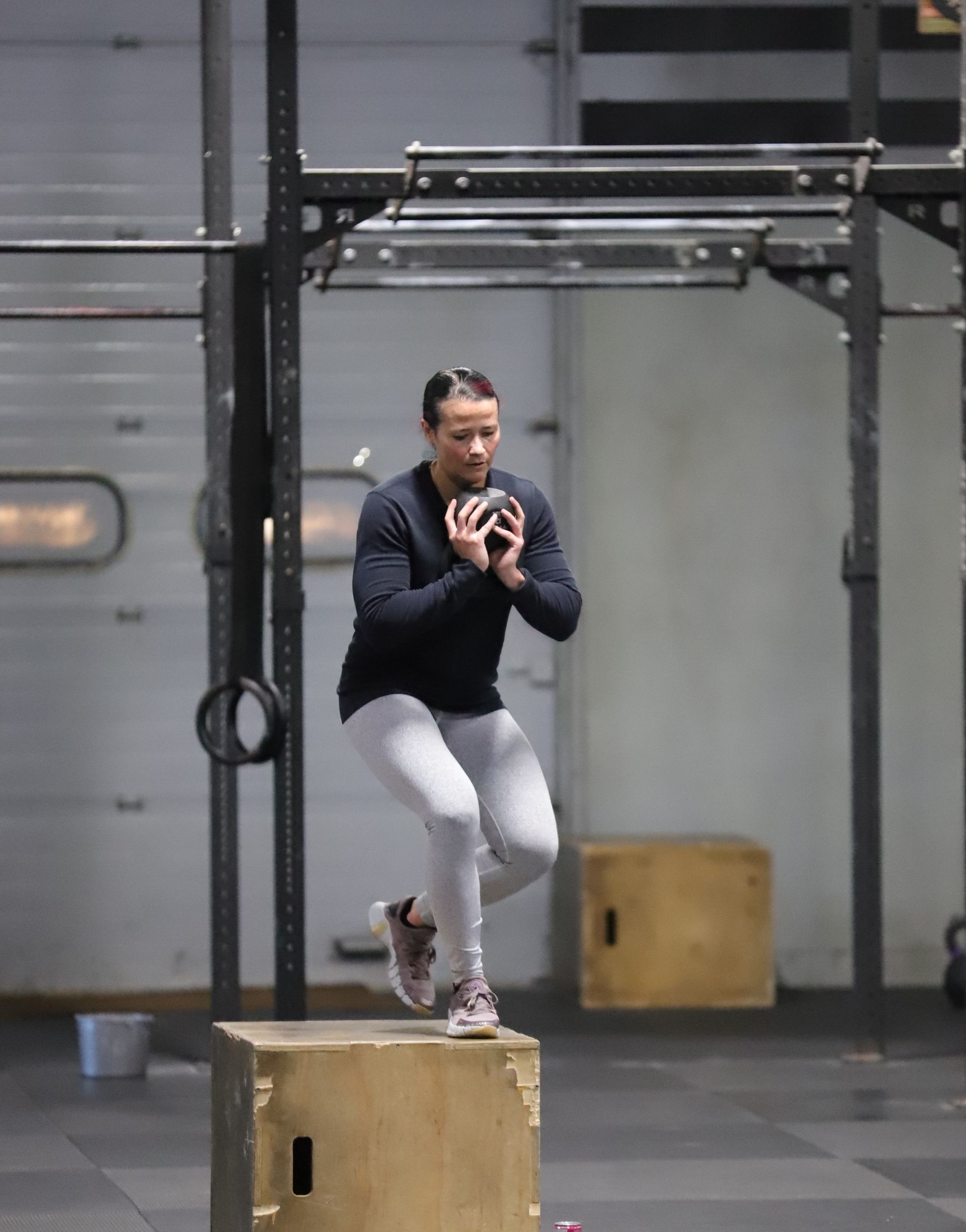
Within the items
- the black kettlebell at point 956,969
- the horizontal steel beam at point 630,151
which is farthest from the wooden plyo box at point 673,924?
the horizontal steel beam at point 630,151

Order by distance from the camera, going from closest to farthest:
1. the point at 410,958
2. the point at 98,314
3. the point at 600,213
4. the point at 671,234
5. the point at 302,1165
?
the point at 302,1165 → the point at 410,958 → the point at 600,213 → the point at 98,314 → the point at 671,234

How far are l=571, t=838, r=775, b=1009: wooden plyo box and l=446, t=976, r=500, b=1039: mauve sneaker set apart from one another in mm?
4731

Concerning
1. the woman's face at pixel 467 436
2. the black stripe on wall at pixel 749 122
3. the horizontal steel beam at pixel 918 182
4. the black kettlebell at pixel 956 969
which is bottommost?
the black kettlebell at pixel 956 969

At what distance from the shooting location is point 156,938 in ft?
32.5

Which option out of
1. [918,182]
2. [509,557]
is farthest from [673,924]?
[509,557]

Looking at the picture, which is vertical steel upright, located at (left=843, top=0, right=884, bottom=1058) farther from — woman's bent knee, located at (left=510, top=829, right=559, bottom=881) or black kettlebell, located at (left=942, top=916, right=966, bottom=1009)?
woman's bent knee, located at (left=510, top=829, right=559, bottom=881)

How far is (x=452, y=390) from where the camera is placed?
15.7 feet

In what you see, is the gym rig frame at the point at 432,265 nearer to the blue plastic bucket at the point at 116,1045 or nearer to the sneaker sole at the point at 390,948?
the blue plastic bucket at the point at 116,1045

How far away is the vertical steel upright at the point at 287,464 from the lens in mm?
6332

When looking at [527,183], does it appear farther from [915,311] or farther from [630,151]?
[915,311]

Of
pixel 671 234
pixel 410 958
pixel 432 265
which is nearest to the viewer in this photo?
pixel 410 958

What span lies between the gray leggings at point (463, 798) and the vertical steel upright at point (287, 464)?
→ 4.51ft

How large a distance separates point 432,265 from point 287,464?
2.02 meters

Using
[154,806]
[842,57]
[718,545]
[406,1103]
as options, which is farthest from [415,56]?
[406,1103]
